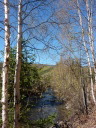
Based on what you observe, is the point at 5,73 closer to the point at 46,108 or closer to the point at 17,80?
the point at 17,80

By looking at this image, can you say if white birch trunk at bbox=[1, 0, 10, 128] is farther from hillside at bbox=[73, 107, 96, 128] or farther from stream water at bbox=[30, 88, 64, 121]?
stream water at bbox=[30, 88, 64, 121]

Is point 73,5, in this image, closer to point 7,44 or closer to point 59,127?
point 7,44

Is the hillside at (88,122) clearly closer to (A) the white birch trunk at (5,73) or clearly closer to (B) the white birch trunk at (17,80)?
(B) the white birch trunk at (17,80)

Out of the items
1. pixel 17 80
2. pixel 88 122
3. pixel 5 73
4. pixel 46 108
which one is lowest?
pixel 46 108

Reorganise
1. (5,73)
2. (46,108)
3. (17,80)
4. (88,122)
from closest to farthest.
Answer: (5,73)
(17,80)
(88,122)
(46,108)

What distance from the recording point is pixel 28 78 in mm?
7418

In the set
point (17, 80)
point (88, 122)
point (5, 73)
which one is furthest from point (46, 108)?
point (5, 73)

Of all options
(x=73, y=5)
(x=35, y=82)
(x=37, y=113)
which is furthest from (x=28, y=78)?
(x=37, y=113)

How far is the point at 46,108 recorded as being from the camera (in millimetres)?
16453

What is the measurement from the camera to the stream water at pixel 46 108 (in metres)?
13.3

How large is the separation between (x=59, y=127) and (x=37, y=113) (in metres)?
3.88

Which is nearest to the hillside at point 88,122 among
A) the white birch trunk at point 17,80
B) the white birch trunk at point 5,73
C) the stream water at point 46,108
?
the stream water at point 46,108

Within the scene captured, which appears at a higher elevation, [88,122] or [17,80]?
[17,80]

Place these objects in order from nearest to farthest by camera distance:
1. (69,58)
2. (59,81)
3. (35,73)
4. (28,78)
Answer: (28,78), (35,73), (69,58), (59,81)
